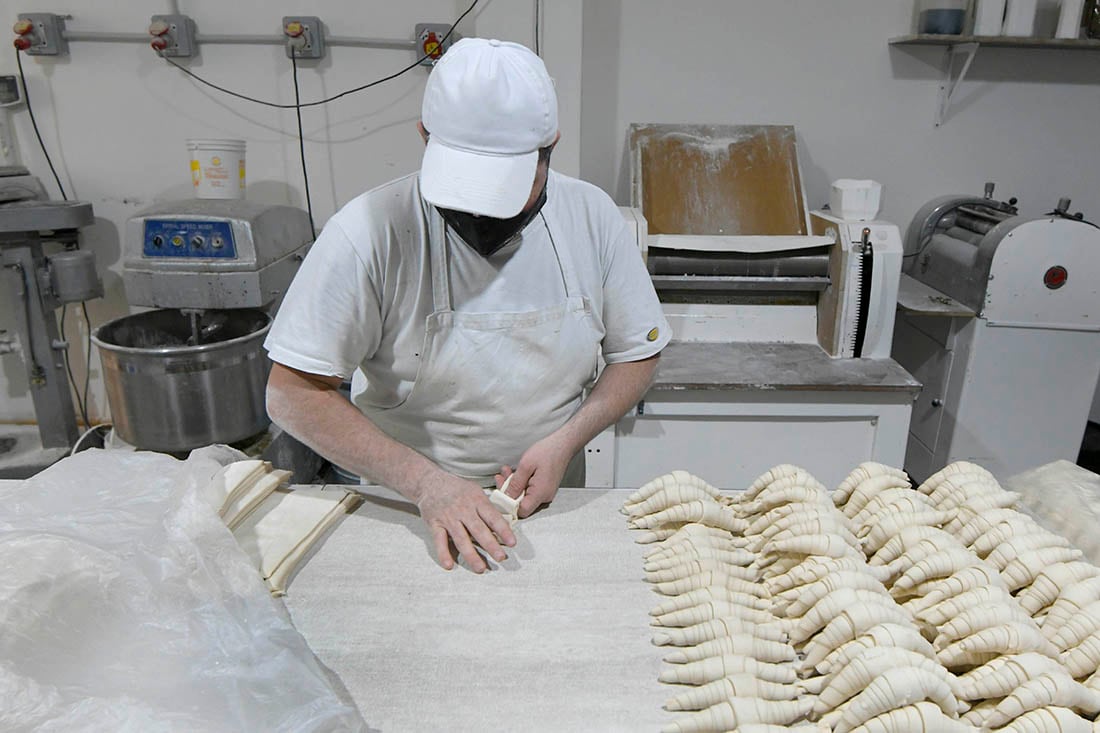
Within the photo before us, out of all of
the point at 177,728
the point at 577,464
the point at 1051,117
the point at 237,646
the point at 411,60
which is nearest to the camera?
the point at 177,728

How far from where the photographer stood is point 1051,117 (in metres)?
3.32

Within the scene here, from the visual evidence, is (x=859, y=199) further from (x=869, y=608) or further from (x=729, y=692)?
(x=729, y=692)

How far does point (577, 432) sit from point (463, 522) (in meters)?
→ 0.35

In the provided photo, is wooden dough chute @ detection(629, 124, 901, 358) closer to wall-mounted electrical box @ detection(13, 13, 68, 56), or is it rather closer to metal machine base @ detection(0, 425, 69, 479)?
wall-mounted electrical box @ detection(13, 13, 68, 56)

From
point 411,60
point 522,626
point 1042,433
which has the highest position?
point 411,60

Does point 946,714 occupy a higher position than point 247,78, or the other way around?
point 247,78

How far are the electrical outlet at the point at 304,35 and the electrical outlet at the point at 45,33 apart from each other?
0.90 metres

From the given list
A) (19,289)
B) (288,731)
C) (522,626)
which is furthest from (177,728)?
(19,289)

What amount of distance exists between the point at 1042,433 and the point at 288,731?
302cm

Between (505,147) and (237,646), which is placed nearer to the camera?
(237,646)

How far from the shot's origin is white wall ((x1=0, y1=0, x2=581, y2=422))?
3.05 metres

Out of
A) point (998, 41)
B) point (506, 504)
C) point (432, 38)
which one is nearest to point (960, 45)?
point (998, 41)

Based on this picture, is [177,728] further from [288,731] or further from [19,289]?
[19,289]

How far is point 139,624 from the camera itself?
3.16ft
